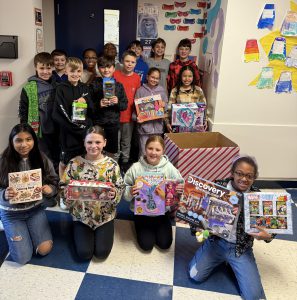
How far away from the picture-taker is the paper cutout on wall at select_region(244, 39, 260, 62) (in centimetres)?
274

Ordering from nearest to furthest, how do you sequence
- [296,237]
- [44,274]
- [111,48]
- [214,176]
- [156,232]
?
1. [44,274]
2. [156,232]
3. [296,237]
4. [214,176]
5. [111,48]

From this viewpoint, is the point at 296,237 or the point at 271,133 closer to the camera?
the point at 296,237

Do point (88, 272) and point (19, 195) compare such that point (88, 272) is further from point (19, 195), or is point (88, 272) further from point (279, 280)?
point (279, 280)

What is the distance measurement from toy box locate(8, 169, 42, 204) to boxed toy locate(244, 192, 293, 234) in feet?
4.18

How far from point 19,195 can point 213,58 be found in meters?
2.22

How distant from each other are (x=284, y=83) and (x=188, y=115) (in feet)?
3.13

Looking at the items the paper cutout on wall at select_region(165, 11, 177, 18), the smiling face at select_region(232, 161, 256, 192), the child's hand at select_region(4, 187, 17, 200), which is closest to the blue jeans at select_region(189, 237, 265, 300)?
the smiling face at select_region(232, 161, 256, 192)

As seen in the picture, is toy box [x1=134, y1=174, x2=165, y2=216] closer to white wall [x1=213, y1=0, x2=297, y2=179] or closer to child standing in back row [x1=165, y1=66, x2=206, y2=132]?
child standing in back row [x1=165, y1=66, x2=206, y2=132]

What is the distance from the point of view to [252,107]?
9.57 ft

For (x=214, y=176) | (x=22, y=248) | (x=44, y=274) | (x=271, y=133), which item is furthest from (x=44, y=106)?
(x=271, y=133)

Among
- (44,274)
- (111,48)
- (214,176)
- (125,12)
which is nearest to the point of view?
(44,274)

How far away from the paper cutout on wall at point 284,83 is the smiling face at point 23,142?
7.38 feet

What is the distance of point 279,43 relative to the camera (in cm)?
274

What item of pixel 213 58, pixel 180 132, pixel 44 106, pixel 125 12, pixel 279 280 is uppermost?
pixel 125 12
